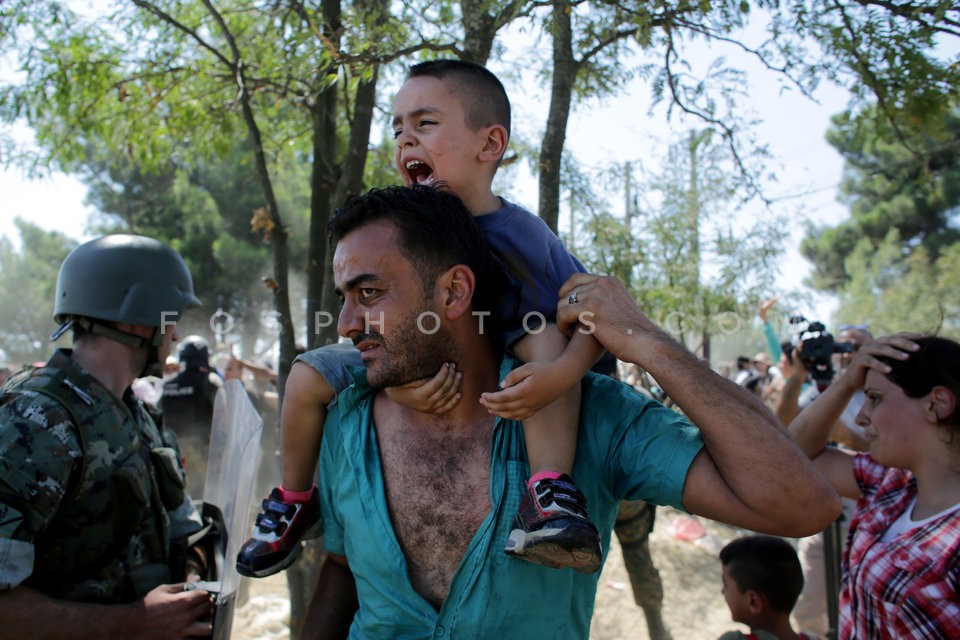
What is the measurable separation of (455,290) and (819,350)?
2.61m

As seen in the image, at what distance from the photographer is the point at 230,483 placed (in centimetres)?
266

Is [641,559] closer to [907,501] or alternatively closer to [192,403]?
[907,501]

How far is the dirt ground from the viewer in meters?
6.11

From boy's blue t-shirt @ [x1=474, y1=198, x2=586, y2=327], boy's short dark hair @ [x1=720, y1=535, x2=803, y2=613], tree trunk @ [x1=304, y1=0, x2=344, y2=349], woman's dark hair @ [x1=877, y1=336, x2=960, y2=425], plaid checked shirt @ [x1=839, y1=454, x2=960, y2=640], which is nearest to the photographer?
boy's blue t-shirt @ [x1=474, y1=198, x2=586, y2=327]

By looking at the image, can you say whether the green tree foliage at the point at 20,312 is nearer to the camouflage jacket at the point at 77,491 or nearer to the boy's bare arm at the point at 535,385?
the camouflage jacket at the point at 77,491

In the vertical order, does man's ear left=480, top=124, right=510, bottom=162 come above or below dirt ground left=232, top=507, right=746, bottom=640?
A: above

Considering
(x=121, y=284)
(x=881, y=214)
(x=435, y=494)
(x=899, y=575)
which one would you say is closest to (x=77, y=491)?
(x=121, y=284)

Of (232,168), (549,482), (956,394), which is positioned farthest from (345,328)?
(232,168)

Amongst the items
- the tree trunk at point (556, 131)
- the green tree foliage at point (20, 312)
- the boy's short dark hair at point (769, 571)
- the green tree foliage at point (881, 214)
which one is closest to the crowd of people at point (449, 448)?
the boy's short dark hair at point (769, 571)

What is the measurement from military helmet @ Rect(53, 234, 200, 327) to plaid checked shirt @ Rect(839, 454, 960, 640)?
2863mm

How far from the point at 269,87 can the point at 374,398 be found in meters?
3.68

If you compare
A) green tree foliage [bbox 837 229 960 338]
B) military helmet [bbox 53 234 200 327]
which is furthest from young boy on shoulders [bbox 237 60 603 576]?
green tree foliage [bbox 837 229 960 338]

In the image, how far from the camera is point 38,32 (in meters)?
4.59

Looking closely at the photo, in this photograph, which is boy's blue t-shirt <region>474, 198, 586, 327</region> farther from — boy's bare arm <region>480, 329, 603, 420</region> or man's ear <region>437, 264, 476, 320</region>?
boy's bare arm <region>480, 329, 603, 420</region>
